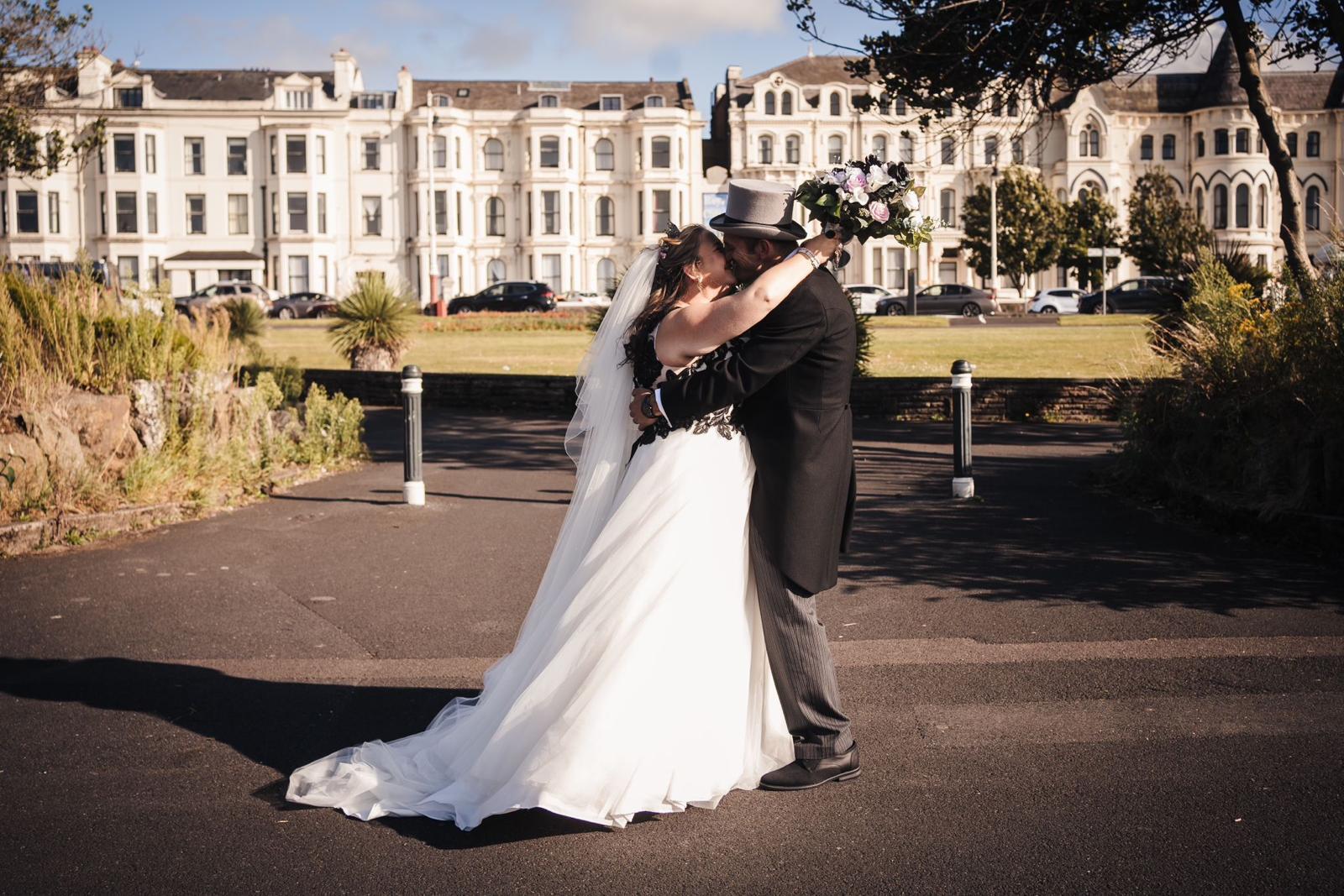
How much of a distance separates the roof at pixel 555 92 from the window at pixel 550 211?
16.6 feet

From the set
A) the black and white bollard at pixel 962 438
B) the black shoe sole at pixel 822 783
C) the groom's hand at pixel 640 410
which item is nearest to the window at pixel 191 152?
the black and white bollard at pixel 962 438

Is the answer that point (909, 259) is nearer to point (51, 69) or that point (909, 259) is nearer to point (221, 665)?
point (51, 69)

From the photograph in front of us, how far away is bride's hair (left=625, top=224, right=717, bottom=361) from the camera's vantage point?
4676mm

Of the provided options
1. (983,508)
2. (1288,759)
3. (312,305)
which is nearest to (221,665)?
(1288,759)

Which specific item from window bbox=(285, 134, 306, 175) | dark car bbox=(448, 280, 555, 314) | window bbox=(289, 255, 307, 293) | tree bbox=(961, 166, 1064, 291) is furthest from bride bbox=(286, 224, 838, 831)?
window bbox=(285, 134, 306, 175)

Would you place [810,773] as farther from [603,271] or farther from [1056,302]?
[603,271]

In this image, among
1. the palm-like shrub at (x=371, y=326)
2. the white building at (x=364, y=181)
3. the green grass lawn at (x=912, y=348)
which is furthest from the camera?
the white building at (x=364, y=181)

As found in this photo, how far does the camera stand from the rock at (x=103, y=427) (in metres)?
10.1

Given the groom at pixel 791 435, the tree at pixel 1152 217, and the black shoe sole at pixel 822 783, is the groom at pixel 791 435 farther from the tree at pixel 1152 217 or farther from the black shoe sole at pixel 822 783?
the tree at pixel 1152 217

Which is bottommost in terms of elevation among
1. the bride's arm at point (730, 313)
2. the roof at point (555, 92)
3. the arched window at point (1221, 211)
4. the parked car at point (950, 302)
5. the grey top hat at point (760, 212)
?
the bride's arm at point (730, 313)

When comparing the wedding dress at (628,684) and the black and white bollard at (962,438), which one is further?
the black and white bollard at (962,438)

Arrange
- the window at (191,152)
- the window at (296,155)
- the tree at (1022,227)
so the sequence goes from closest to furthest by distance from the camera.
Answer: the tree at (1022,227) → the window at (296,155) → the window at (191,152)

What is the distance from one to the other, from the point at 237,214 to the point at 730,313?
242ft

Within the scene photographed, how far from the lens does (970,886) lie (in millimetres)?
3795
